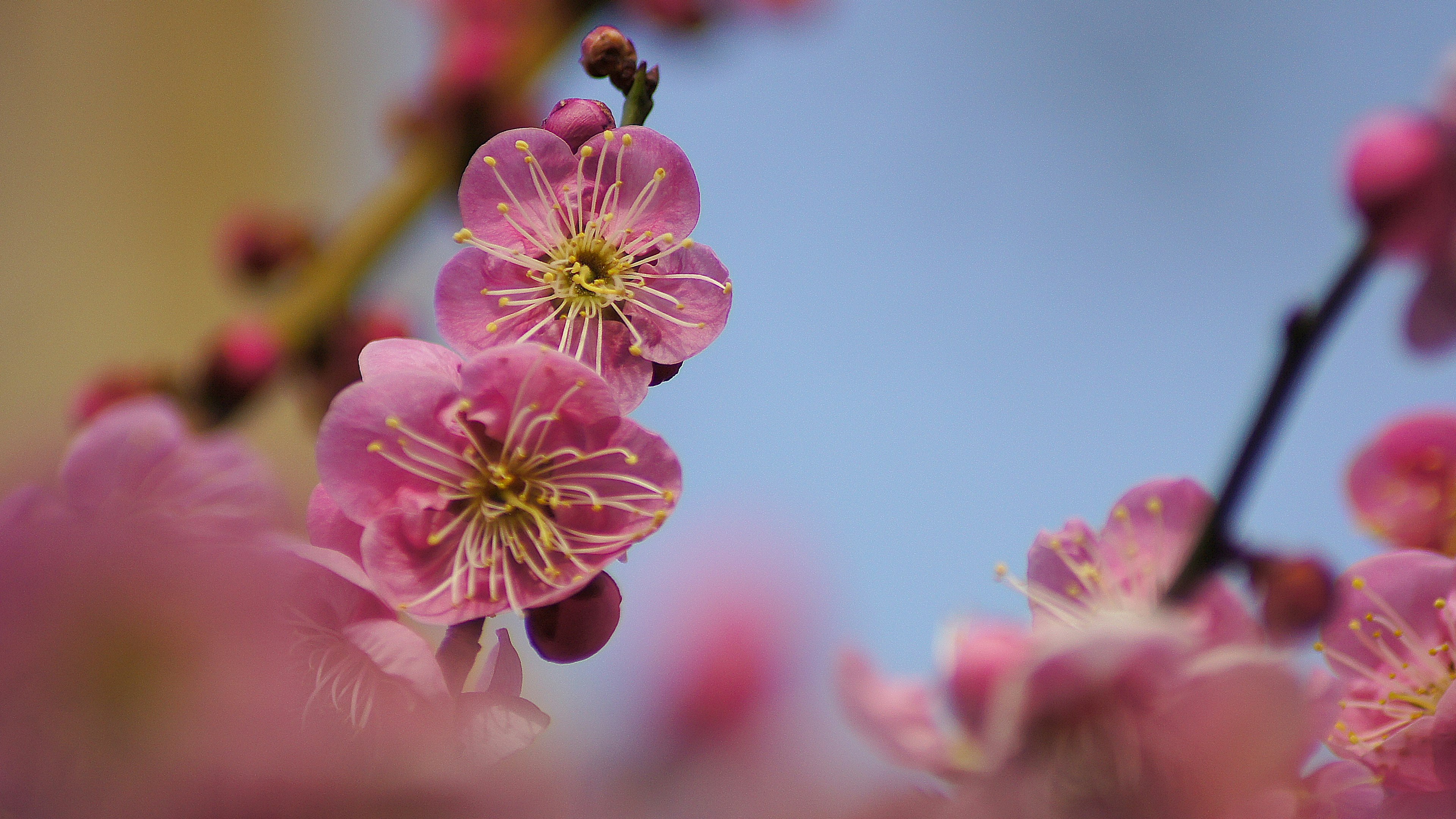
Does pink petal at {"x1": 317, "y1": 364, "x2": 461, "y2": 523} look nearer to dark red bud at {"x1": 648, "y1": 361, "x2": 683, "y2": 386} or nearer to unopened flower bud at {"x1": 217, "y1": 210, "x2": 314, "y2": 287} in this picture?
dark red bud at {"x1": 648, "y1": 361, "x2": 683, "y2": 386}

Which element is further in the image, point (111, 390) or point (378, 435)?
point (111, 390)

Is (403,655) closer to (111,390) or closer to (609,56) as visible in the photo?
(609,56)

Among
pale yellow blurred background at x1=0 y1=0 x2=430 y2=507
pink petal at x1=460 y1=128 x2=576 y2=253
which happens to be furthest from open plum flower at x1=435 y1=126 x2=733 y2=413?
pale yellow blurred background at x1=0 y1=0 x2=430 y2=507

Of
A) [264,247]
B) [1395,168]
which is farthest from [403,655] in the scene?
[264,247]

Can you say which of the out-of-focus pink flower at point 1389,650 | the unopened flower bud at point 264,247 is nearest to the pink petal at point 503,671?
the out-of-focus pink flower at point 1389,650

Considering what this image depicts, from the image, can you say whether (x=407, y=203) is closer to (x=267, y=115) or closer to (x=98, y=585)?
(x=98, y=585)

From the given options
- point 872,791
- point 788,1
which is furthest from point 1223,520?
point 788,1
